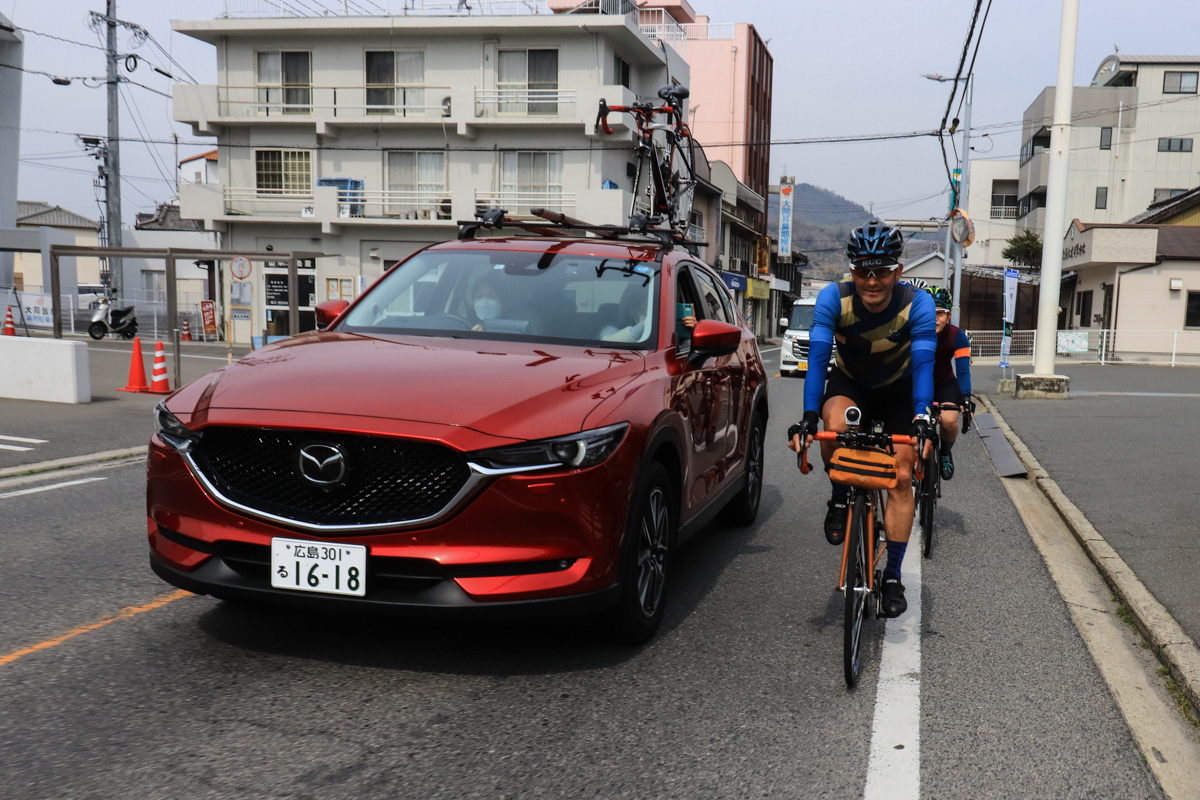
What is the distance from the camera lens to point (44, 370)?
1374 centimetres

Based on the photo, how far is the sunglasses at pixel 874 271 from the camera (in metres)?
4.34

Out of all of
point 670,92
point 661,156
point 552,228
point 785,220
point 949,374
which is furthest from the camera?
point 785,220

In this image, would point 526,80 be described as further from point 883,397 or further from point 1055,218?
point 883,397

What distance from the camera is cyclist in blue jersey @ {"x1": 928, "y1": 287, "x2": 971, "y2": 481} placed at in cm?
585

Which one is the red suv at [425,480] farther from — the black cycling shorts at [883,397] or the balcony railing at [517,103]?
the balcony railing at [517,103]

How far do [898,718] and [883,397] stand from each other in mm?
1708

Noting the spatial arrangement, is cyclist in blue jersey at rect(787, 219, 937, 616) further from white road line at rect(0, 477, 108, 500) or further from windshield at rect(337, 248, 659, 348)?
white road line at rect(0, 477, 108, 500)

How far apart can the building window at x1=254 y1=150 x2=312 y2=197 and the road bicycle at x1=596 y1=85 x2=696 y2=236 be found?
1119cm

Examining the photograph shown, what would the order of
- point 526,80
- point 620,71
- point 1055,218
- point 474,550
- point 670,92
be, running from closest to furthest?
point 474,550 < point 1055,218 < point 670,92 < point 526,80 < point 620,71

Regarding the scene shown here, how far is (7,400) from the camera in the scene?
1362 cm

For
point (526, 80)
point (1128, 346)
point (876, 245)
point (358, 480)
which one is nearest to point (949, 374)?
point (876, 245)

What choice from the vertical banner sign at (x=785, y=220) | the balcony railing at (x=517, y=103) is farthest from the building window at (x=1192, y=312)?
the vertical banner sign at (x=785, y=220)

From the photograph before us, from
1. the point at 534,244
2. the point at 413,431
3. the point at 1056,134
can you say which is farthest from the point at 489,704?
the point at 1056,134

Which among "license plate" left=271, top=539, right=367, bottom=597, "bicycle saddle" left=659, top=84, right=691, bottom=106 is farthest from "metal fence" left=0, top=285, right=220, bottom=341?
"license plate" left=271, top=539, right=367, bottom=597
